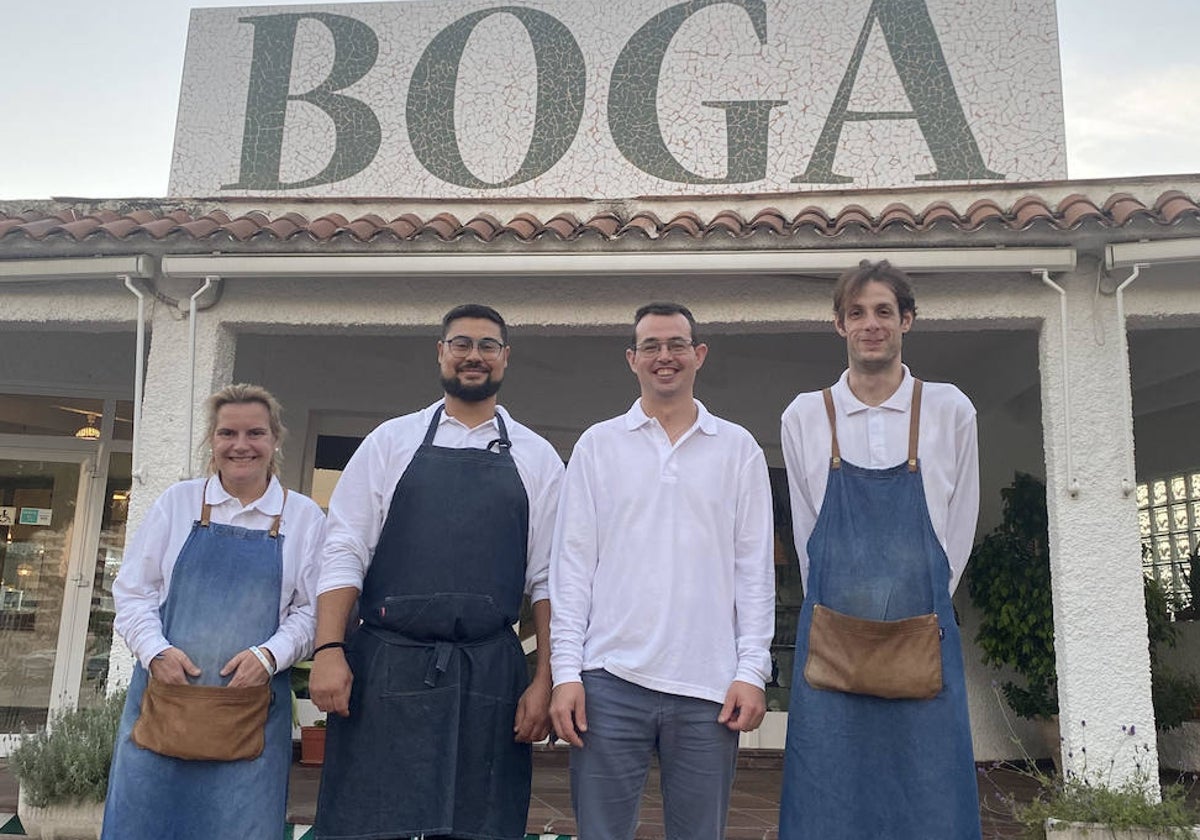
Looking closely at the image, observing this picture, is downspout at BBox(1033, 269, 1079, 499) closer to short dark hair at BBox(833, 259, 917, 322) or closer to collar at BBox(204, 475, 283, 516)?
short dark hair at BBox(833, 259, 917, 322)

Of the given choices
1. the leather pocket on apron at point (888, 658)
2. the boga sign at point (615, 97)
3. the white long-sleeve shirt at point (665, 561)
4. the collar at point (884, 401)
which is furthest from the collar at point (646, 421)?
the boga sign at point (615, 97)

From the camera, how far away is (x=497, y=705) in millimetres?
2756

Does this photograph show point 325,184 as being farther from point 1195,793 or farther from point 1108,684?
point 1195,793

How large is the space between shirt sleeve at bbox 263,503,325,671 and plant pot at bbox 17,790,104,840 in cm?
245

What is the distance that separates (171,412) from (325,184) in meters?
2.70

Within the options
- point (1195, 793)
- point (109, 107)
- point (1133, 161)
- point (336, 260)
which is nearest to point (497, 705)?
point (336, 260)

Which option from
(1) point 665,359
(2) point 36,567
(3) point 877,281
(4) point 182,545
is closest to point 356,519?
(4) point 182,545

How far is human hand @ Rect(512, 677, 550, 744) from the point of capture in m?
2.71

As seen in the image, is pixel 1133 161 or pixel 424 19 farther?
pixel 1133 161

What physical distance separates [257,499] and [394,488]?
21.2 inches

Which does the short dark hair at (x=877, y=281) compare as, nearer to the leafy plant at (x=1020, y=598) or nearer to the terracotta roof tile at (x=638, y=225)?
the terracotta roof tile at (x=638, y=225)

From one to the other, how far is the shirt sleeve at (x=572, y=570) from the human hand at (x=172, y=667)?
1.07 meters

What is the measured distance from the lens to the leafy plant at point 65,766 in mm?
4660

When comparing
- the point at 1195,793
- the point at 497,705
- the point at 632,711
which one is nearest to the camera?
the point at 632,711
